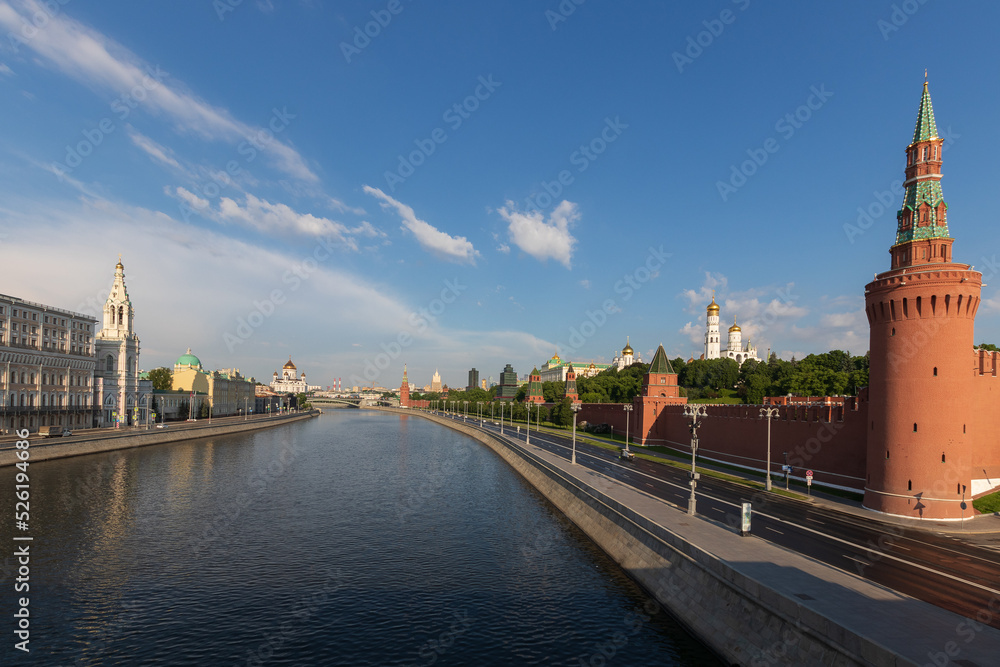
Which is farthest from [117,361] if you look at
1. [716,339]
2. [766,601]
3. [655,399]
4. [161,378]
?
[716,339]

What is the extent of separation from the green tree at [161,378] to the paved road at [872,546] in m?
130

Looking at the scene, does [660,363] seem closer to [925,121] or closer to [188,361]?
[925,121]

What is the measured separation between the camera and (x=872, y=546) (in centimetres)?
2652

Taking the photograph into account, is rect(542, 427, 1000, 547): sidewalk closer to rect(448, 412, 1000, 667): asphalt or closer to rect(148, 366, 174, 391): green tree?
rect(448, 412, 1000, 667): asphalt

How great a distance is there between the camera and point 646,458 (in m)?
64.9

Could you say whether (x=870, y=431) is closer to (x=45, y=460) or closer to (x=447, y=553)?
(x=447, y=553)

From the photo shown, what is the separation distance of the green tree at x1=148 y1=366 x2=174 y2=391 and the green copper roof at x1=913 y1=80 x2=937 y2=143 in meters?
149

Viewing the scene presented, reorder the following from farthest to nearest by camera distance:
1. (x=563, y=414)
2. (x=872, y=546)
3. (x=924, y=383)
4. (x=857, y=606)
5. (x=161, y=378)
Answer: (x=161, y=378), (x=563, y=414), (x=924, y=383), (x=872, y=546), (x=857, y=606)

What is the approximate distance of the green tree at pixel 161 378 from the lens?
133 metres

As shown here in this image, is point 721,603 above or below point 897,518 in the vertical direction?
above

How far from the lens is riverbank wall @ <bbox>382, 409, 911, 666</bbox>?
14.9m

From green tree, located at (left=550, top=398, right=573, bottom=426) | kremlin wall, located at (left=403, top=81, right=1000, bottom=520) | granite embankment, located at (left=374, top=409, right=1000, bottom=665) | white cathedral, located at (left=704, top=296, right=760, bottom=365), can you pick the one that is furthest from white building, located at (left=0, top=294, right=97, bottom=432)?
white cathedral, located at (left=704, top=296, right=760, bottom=365)

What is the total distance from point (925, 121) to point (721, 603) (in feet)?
122

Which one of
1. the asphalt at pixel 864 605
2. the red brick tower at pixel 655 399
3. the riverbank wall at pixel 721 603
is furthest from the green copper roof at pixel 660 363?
the asphalt at pixel 864 605
